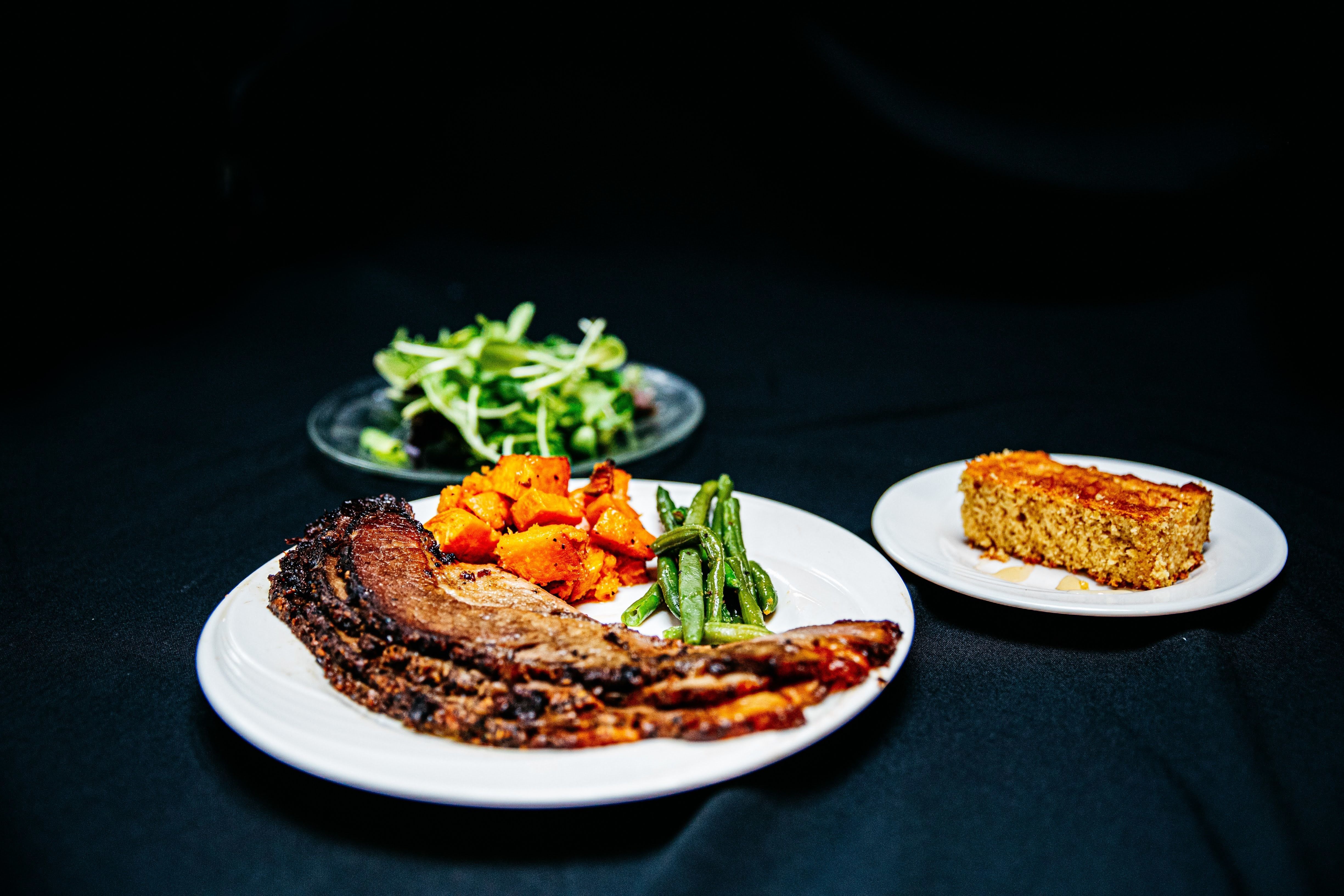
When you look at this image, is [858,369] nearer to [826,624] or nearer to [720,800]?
[826,624]

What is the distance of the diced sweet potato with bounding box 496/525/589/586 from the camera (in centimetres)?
300

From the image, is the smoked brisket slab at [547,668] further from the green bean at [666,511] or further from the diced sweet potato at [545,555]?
the green bean at [666,511]

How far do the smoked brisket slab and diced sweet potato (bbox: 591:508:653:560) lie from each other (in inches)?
20.1

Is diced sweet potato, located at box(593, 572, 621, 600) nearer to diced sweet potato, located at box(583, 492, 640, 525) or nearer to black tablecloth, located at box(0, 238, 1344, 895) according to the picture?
diced sweet potato, located at box(583, 492, 640, 525)

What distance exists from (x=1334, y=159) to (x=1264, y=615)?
4.06 meters

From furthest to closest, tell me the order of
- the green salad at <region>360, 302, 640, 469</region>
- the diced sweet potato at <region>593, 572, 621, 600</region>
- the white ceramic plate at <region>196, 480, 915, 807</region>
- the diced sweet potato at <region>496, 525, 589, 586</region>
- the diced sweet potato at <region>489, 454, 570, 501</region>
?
the green salad at <region>360, 302, 640, 469</region>
the diced sweet potato at <region>489, 454, 570, 501</region>
the diced sweet potato at <region>593, 572, 621, 600</region>
the diced sweet potato at <region>496, 525, 589, 586</region>
the white ceramic plate at <region>196, 480, 915, 807</region>

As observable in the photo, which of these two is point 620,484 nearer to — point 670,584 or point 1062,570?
point 670,584

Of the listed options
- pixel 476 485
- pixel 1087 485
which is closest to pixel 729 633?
pixel 476 485

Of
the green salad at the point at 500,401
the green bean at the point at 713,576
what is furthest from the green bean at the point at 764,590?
the green salad at the point at 500,401

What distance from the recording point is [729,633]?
2725 millimetres

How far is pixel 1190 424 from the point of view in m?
4.88

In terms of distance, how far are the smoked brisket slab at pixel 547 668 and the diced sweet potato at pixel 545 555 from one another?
374 mm

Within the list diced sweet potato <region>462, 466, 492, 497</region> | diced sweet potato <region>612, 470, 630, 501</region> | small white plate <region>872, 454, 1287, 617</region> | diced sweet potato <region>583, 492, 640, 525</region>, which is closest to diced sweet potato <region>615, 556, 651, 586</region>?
diced sweet potato <region>583, 492, 640, 525</region>

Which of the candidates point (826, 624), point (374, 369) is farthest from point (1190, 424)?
point (374, 369)
